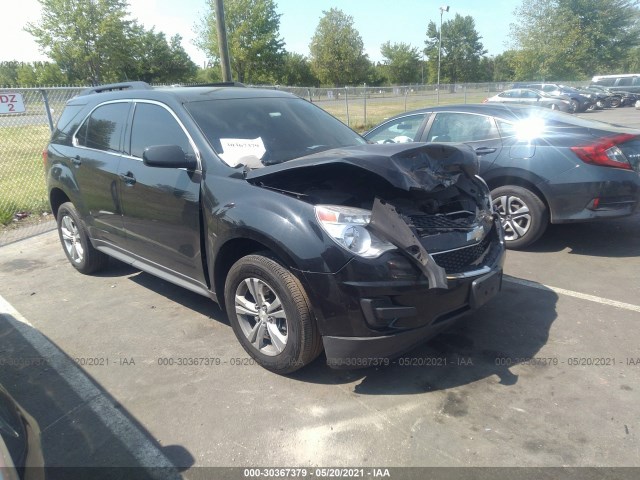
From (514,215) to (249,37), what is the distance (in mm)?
43153

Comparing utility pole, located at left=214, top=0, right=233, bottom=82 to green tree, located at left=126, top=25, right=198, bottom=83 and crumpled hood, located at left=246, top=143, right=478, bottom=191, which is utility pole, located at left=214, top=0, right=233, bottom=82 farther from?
green tree, located at left=126, top=25, right=198, bottom=83

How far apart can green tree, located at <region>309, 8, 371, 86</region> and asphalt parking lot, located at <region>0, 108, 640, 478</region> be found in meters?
58.6

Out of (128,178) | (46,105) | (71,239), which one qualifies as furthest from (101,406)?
(46,105)

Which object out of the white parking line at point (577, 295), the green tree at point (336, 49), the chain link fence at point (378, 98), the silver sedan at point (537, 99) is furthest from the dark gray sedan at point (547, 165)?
the green tree at point (336, 49)

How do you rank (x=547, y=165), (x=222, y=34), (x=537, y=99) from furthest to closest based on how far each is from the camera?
(x=537, y=99) → (x=222, y=34) → (x=547, y=165)

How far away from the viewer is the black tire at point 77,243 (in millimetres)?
5070

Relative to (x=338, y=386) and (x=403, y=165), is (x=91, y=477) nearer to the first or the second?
(x=338, y=386)

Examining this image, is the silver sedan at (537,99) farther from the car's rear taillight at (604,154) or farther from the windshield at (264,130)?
the windshield at (264,130)

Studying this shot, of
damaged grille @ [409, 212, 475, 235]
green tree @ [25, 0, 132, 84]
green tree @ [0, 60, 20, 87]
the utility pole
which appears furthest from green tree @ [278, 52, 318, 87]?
damaged grille @ [409, 212, 475, 235]

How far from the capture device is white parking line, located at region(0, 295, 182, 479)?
2.53m

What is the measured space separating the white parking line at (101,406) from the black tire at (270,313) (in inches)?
34.9

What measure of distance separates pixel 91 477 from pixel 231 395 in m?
0.89

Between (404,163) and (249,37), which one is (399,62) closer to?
(249,37)

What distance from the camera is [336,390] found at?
10.0ft
